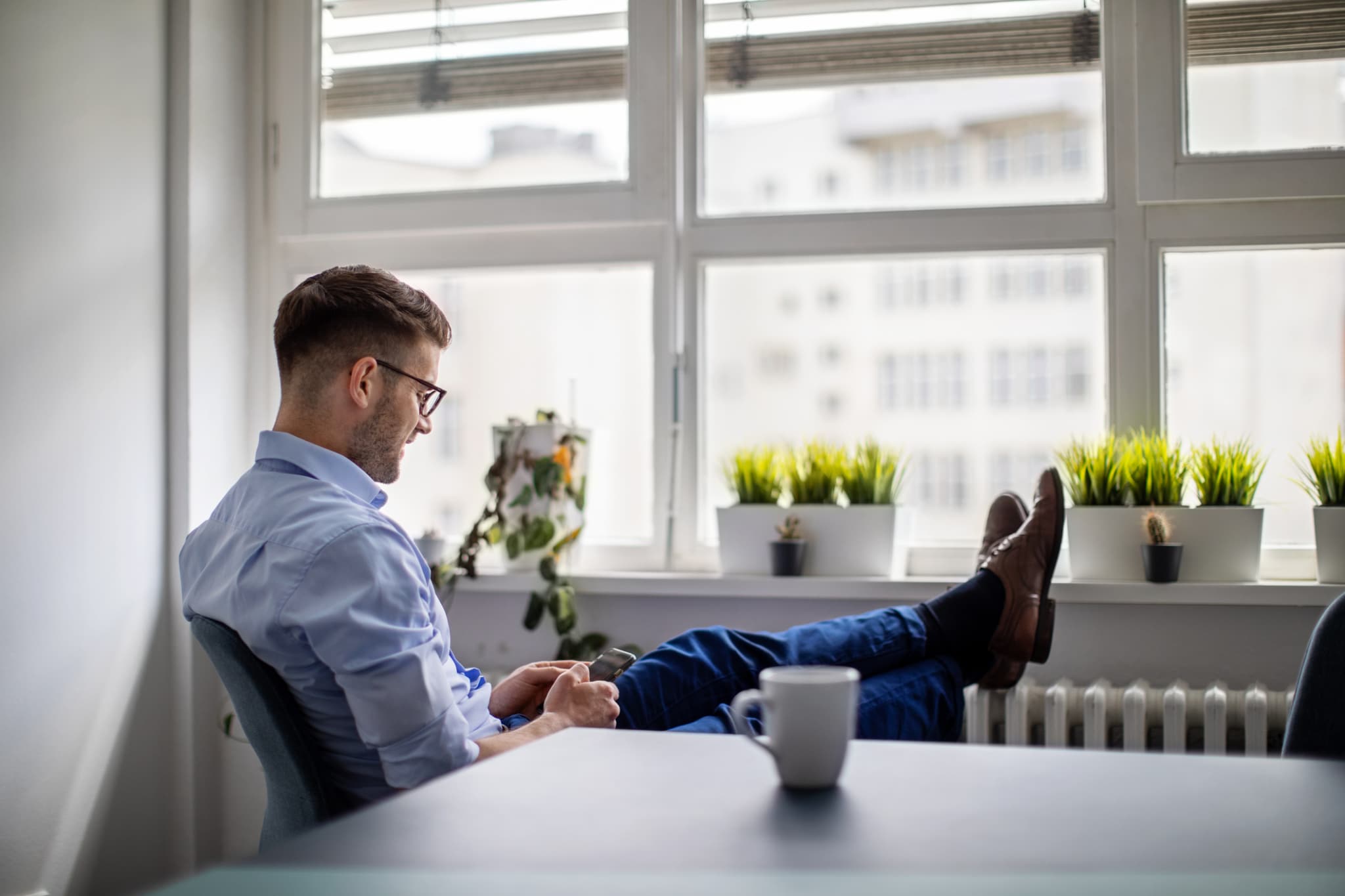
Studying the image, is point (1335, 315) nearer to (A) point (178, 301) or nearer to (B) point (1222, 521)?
(B) point (1222, 521)

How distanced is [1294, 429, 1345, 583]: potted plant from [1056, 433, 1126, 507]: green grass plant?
1.15 feet

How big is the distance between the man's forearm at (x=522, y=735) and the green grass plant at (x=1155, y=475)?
4.43 ft

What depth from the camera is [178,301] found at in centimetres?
247

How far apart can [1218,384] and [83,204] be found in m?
2.42

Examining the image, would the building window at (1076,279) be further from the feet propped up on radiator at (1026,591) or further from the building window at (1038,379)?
the feet propped up on radiator at (1026,591)

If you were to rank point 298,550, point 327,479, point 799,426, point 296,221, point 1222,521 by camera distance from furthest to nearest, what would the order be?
point 296,221
point 799,426
point 1222,521
point 327,479
point 298,550

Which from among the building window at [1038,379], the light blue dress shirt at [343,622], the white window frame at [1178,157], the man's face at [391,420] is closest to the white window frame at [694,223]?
the white window frame at [1178,157]

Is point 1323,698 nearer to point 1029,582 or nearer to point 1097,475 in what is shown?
point 1029,582

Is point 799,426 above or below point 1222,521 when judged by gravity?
above

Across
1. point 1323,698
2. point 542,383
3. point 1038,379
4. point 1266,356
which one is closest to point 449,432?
point 542,383

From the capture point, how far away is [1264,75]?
2357mm

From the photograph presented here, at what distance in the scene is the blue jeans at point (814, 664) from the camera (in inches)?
67.5

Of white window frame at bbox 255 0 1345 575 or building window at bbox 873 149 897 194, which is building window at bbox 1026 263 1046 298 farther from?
building window at bbox 873 149 897 194

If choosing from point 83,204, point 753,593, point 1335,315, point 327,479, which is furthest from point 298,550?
point 1335,315
